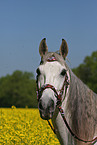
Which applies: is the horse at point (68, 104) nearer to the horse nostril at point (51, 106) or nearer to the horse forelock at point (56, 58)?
the horse forelock at point (56, 58)

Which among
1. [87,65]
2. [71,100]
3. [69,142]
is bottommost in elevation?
[69,142]

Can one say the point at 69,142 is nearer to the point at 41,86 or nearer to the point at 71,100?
the point at 71,100

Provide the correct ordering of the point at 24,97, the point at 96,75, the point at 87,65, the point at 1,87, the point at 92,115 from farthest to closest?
the point at 1,87 → the point at 24,97 → the point at 87,65 → the point at 96,75 → the point at 92,115

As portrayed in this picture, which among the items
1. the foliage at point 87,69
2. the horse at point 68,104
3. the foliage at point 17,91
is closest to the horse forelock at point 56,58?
the horse at point 68,104

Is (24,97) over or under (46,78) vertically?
under

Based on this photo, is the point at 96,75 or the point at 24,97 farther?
the point at 24,97

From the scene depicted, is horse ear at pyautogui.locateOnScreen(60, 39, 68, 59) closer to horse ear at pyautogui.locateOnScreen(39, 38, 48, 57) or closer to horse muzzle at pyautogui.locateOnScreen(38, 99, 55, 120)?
Result: horse ear at pyautogui.locateOnScreen(39, 38, 48, 57)

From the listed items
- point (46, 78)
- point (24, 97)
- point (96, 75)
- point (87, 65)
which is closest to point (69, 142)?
point (46, 78)

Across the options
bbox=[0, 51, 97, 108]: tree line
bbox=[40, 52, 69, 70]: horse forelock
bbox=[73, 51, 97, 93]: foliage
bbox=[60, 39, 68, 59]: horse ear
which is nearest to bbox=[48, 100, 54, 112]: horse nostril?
bbox=[40, 52, 69, 70]: horse forelock

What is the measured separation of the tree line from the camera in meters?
47.3

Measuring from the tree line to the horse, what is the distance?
3891cm

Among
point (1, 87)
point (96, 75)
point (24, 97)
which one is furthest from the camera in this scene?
point (1, 87)

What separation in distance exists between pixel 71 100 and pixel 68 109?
0.14m

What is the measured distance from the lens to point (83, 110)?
327 centimetres
